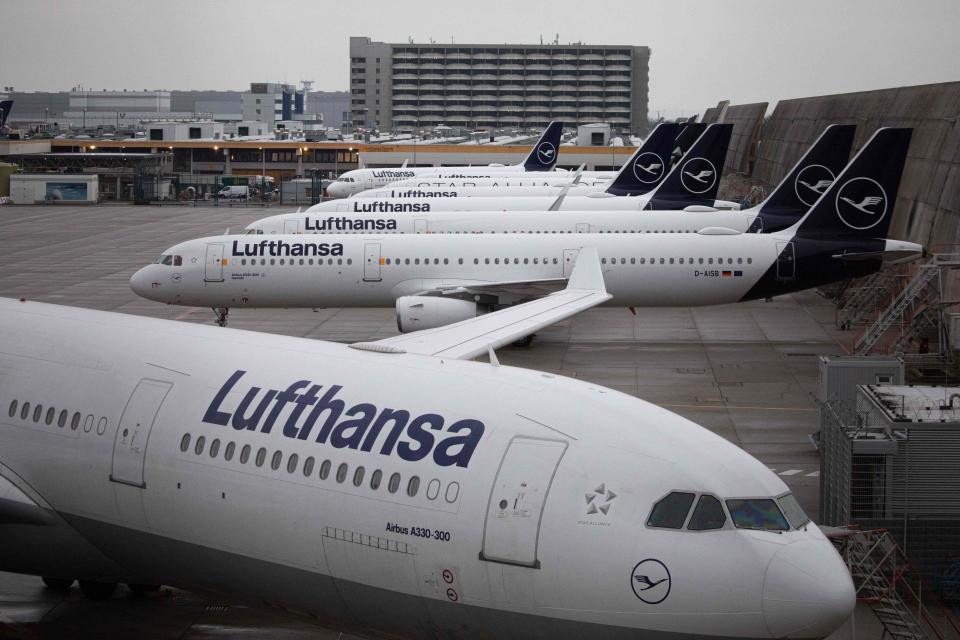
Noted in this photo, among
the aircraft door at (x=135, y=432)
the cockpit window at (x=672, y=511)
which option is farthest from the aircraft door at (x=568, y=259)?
the cockpit window at (x=672, y=511)

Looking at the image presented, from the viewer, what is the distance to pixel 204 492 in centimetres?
1447

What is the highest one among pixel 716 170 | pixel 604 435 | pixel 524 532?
pixel 716 170

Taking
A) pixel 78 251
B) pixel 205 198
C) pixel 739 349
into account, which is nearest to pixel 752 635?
pixel 739 349

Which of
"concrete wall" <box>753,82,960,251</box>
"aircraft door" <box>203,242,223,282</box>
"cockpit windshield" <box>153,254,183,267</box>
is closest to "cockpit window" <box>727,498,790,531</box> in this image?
"concrete wall" <box>753,82,960,251</box>

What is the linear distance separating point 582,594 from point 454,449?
2.20 metres

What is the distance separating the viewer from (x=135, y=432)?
51.0 feet

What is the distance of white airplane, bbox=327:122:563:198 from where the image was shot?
95812 mm

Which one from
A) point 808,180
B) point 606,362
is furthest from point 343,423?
point 808,180

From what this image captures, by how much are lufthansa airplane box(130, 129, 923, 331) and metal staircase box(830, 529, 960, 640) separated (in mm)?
21443

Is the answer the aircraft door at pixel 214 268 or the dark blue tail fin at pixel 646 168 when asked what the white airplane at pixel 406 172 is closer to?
the dark blue tail fin at pixel 646 168

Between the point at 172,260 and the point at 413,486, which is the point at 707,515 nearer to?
the point at 413,486

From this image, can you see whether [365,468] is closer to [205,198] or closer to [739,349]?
[739,349]

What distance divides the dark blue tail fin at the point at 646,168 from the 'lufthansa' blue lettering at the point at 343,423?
52.5 metres

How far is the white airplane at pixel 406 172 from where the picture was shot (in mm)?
95812
